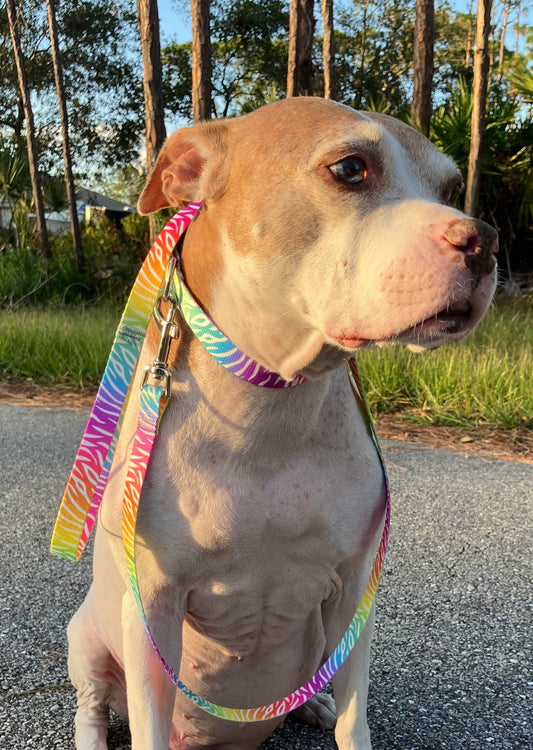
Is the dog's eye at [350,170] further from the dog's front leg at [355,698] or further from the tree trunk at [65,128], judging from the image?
the tree trunk at [65,128]

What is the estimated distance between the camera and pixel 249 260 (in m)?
1.31

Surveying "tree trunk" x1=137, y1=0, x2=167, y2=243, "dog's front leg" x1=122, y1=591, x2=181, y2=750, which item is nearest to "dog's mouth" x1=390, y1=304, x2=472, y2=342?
"dog's front leg" x1=122, y1=591, x2=181, y2=750

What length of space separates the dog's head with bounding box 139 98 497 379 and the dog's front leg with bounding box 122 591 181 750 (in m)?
0.60

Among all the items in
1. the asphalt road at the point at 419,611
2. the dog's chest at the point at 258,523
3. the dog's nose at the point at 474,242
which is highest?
the dog's nose at the point at 474,242

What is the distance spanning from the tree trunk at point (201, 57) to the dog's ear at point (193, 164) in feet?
22.6

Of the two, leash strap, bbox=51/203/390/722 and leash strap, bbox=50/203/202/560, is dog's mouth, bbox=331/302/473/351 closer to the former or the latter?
leash strap, bbox=51/203/390/722

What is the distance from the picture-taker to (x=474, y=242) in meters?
1.15

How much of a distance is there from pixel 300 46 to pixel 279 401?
881cm

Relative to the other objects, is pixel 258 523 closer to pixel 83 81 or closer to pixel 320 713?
pixel 320 713

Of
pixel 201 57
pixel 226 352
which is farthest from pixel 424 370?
pixel 201 57

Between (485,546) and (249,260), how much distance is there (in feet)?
7.32

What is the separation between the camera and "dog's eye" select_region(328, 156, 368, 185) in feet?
4.15

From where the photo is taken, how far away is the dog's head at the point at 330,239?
117 cm

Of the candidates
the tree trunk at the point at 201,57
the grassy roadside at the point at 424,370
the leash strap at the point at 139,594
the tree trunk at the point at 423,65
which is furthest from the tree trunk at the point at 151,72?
the leash strap at the point at 139,594
